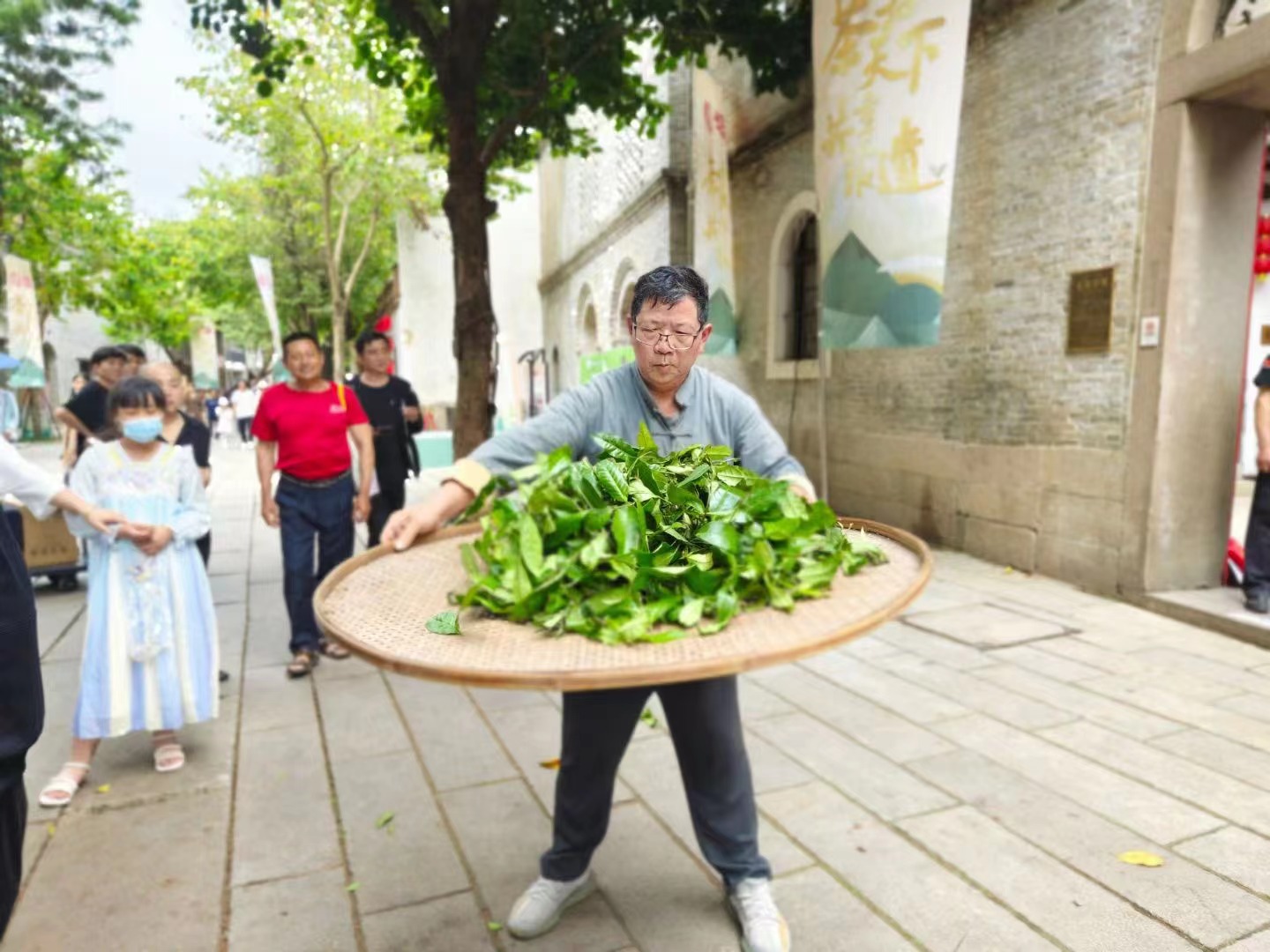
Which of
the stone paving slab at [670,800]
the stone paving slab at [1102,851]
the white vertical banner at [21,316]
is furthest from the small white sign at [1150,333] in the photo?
the white vertical banner at [21,316]

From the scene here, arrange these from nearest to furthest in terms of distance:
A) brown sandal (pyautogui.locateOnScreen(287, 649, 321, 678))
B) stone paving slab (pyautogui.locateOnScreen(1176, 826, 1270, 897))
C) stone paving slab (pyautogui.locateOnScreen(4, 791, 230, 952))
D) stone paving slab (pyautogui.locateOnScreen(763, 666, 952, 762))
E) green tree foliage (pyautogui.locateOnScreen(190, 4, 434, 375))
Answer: stone paving slab (pyautogui.locateOnScreen(4, 791, 230, 952)), stone paving slab (pyautogui.locateOnScreen(1176, 826, 1270, 897)), stone paving slab (pyautogui.locateOnScreen(763, 666, 952, 762)), brown sandal (pyautogui.locateOnScreen(287, 649, 321, 678)), green tree foliage (pyautogui.locateOnScreen(190, 4, 434, 375))

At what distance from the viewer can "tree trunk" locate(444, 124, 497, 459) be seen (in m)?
6.91

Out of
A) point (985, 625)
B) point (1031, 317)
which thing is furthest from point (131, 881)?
point (1031, 317)

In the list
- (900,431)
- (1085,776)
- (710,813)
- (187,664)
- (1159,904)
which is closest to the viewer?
(710,813)

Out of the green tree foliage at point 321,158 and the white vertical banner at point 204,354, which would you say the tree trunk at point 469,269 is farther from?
the white vertical banner at point 204,354

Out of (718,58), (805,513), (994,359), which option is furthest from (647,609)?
(718,58)

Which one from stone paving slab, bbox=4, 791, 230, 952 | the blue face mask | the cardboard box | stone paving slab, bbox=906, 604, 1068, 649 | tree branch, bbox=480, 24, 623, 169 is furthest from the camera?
tree branch, bbox=480, 24, 623, 169

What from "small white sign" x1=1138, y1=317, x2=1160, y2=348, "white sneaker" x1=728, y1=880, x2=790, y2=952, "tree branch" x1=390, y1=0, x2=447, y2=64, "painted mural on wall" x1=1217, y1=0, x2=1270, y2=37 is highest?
"tree branch" x1=390, y1=0, x2=447, y2=64

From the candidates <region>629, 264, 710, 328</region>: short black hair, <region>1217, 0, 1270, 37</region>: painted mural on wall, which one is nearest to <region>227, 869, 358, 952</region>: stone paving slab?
<region>629, 264, 710, 328</region>: short black hair

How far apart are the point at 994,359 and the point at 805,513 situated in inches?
229

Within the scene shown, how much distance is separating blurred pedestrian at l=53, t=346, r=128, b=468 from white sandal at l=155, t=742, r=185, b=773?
3.22 metres

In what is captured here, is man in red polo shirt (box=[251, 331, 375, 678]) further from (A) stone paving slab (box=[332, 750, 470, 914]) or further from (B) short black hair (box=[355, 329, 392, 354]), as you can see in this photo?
(A) stone paving slab (box=[332, 750, 470, 914])

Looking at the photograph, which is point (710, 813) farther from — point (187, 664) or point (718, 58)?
point (718, 58)

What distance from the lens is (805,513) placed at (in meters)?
1.85
